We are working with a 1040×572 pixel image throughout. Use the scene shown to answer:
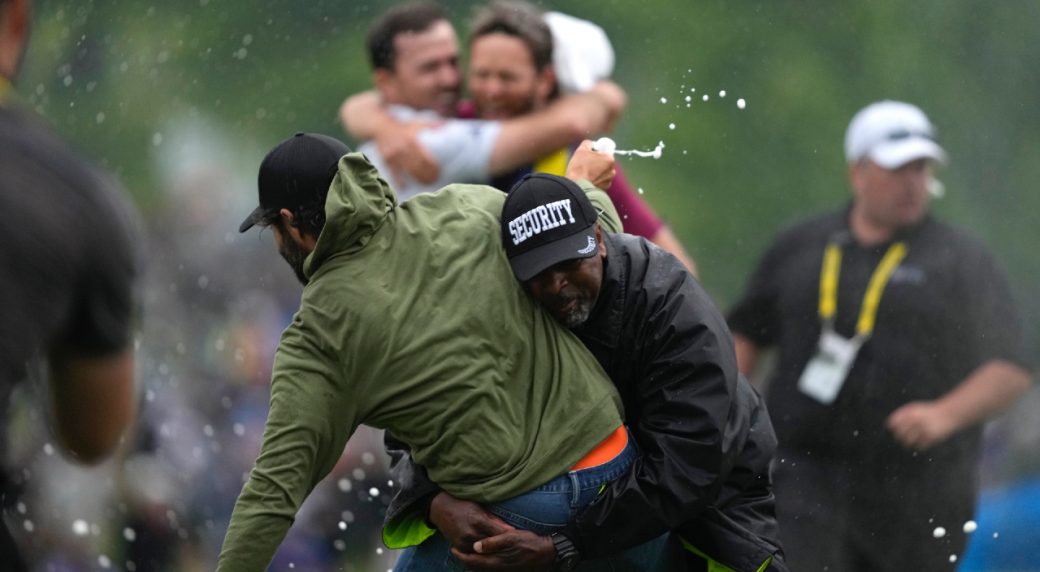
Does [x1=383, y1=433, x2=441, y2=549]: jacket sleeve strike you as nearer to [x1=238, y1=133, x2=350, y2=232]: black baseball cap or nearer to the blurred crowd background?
[x1=238, y1=133, x2=350, y2=232]: black baseball cap

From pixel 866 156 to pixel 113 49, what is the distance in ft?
10.2

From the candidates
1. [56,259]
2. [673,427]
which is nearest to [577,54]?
[673,427]

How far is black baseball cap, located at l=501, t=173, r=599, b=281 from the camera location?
3418 millimetres

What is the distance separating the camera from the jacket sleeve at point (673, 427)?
3.50 meters

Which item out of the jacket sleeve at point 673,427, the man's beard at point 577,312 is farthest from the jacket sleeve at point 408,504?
the man's beard at point 577,312

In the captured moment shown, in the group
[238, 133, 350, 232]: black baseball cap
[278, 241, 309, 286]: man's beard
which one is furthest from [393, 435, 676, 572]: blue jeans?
[238, 133, 350, 232]: black baseball cap

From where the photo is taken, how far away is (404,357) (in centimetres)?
345

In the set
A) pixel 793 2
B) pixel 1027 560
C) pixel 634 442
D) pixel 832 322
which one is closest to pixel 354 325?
pixel 634 442

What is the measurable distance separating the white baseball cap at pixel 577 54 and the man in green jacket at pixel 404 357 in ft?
7.04

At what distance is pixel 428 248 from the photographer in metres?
3.51

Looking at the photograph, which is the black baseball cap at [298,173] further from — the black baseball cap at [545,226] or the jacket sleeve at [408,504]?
the jacket sleeve at [408,504]

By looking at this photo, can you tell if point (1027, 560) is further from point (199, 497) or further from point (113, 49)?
point (113, 49)

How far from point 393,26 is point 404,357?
261cm

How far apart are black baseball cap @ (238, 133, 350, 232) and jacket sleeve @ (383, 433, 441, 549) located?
583 millimetres
